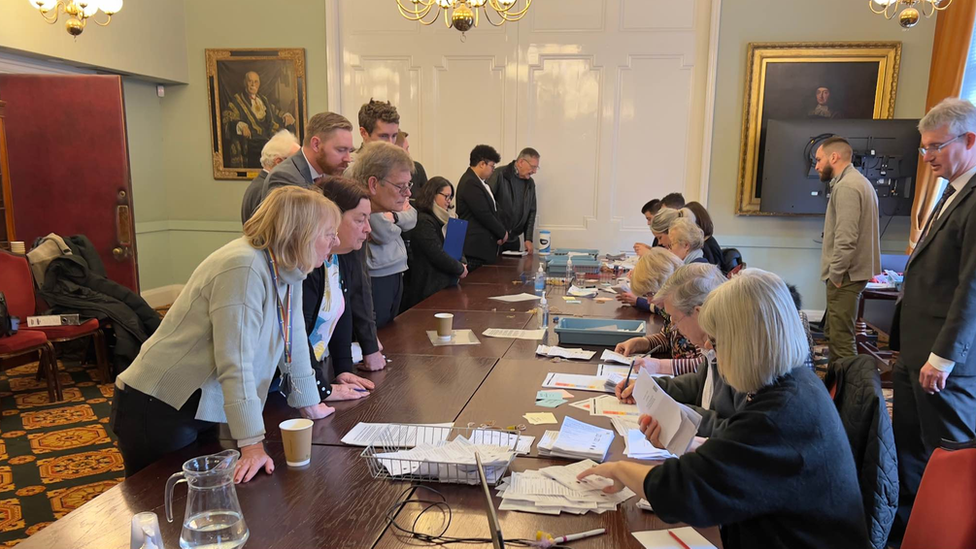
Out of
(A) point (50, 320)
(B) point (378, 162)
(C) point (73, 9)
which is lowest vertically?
(A) point (50, 320)

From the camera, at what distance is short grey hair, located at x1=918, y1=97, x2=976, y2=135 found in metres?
2.47

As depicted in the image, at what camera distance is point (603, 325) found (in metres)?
3.13

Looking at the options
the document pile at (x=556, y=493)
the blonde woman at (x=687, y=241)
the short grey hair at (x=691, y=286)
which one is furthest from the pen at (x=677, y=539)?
the blonde woman at (x=687, y=241)

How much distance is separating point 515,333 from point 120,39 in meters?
5.24

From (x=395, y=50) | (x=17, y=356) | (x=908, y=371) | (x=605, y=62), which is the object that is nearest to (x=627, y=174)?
(x=605, y=62)

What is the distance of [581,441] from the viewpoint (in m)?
1.72

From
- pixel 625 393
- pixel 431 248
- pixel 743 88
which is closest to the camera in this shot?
pixel 625 393

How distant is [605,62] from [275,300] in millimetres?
5514

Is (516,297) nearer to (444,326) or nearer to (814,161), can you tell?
(444,326)

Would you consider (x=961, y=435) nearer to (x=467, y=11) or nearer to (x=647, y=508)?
(x=647, y=508)

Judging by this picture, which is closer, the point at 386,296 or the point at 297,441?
the point at 297,441

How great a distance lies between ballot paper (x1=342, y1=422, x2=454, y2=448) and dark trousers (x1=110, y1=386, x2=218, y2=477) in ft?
1.35

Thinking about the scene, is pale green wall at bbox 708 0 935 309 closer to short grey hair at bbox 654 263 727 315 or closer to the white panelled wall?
the white panelled wall

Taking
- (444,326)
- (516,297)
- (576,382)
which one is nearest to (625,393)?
(576,382)
